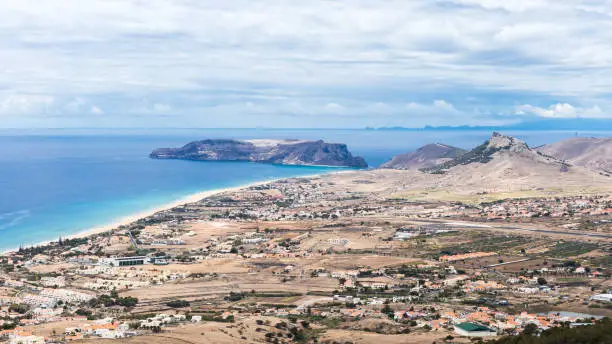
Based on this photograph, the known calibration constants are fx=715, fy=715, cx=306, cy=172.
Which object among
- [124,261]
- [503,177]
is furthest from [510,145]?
[124,261]

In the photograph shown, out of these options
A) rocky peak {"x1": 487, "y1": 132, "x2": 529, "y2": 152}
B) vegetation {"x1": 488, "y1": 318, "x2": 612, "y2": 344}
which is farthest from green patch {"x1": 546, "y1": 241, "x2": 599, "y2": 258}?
rocky peak {"x1": 487, "y1": 132, "x2": 529, "y2": 152}

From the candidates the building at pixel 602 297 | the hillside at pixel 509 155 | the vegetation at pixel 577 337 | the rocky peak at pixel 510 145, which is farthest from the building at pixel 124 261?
the rocky peak at pixel 510 145

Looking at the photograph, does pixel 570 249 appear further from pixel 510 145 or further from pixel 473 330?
pixel 510 145

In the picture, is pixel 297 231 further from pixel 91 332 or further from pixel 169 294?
pixel 91 332

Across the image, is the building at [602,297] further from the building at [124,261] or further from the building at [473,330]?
the building at [124,261]

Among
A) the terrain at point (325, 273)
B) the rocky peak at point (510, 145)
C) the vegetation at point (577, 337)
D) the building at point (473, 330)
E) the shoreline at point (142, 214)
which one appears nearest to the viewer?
the vegetation at point (577, 337)

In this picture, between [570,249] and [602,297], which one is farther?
[570,249]
